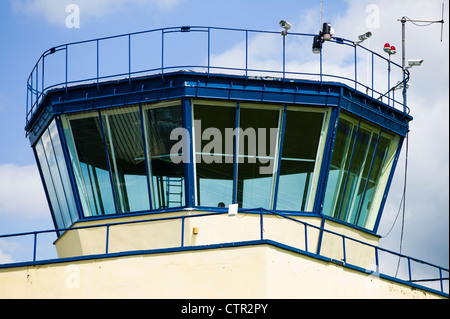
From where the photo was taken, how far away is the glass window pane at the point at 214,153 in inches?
862

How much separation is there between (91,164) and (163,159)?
1.95 meters

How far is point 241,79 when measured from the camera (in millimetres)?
22094

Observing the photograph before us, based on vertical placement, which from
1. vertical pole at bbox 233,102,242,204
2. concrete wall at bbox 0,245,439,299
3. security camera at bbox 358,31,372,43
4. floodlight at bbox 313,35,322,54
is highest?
security camera at bbox 358,31,372,43

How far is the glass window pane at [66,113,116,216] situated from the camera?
22672mm

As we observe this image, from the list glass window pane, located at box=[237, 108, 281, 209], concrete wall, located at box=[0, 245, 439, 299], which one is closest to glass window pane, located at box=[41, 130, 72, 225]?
concrete wall, located at box=[0, 245, 439, 299]

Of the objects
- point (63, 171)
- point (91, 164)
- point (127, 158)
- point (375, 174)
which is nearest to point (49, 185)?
point (63, 171)

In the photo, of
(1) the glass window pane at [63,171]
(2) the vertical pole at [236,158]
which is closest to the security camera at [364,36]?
(2) the vertical pole at [236,158]

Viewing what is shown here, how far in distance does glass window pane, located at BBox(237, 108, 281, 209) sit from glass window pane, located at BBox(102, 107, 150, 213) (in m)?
2.32

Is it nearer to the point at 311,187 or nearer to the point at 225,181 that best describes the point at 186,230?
the point at 225,181

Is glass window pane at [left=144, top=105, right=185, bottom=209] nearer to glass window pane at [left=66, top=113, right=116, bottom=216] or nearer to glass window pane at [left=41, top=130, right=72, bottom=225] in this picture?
glass window pane at [left=66, top=113, right=116, bottom=216]

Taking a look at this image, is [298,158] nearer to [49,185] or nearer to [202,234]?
[202,234]

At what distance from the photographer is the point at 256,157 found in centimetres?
2212

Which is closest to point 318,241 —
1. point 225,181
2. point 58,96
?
point 225,181

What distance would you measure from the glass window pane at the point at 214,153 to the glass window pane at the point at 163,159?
0.44 metres
